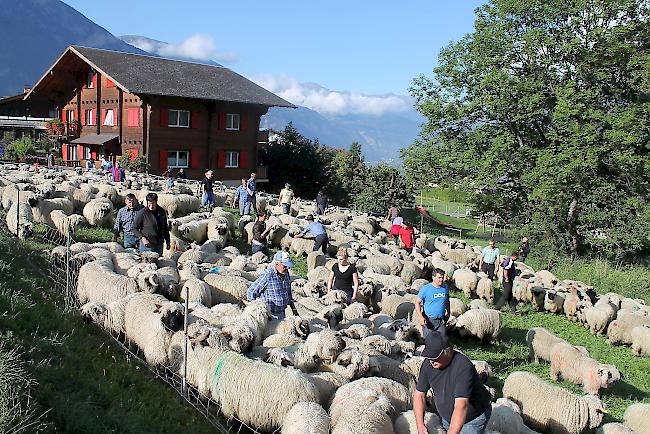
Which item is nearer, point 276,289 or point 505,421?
point 505,421

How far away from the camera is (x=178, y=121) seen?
40.2 meters

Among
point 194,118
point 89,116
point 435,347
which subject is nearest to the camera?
point 435,347

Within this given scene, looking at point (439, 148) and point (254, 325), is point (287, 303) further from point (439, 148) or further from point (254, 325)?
point (439, 148)

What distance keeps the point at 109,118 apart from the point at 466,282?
31848 millimetres

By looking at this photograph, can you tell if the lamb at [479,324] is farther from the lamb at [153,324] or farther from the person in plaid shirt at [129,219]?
the person in plaid shirt at [129,219]

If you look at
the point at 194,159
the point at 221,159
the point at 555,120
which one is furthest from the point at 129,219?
the point at 221,159

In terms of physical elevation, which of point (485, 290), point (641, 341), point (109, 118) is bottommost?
point (641, 341)

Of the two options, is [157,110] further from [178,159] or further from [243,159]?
[243,159]

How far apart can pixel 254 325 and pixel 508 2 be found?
92.2 feet

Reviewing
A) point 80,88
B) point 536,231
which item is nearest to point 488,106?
point 536,231

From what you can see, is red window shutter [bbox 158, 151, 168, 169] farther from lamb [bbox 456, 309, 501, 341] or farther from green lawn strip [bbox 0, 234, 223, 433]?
green lawn strip [bbox 0, 234, 223, 433]

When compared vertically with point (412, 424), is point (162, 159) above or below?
above

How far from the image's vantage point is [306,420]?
6285 millimetres

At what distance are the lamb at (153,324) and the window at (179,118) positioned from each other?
1274 inches
